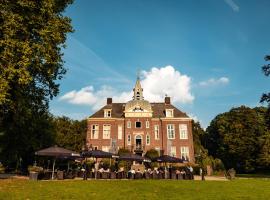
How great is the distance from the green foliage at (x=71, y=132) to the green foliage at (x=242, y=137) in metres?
29.0

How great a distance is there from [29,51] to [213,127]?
61257mm

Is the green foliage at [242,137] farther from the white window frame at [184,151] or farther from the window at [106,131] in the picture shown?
the window at [106,131]

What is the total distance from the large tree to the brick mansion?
76.4 ft

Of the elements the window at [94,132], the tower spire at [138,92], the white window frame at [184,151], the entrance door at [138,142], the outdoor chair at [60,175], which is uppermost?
the tower spire at [138,92]

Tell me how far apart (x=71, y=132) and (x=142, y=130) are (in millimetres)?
12483

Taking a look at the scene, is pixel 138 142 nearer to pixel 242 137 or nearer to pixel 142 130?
pixel 142 130

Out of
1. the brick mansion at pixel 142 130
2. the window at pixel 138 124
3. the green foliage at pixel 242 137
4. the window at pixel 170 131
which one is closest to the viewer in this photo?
the brick mansion at pixel 142 130

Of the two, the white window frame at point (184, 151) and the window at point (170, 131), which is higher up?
the window at point (170, 131)

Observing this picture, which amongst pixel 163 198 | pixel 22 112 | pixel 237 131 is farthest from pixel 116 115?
pixel 163 198

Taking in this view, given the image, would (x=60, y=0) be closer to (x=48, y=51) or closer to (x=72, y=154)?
(x=48, y=51)

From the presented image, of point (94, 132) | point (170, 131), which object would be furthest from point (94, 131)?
point (170, 131)

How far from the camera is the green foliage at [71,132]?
47844 millimetres

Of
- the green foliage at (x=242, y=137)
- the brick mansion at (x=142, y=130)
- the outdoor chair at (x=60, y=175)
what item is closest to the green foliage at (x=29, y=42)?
the outdoor chair at (x=60, y=175)

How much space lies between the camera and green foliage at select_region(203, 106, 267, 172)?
53.8 metres
